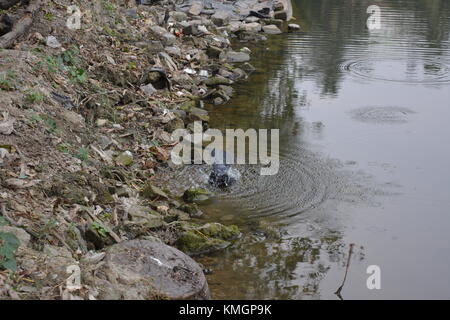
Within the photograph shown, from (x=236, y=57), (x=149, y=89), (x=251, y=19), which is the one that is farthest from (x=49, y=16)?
(x=251, y=19)

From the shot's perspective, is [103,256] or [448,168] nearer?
[103,256]

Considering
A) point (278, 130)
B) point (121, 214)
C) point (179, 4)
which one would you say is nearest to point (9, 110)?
point (121, 214)

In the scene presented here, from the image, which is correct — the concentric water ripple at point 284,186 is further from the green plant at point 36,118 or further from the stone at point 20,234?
the stone at point 20,234

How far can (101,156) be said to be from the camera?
7.86 m

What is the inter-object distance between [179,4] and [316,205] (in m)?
12.4

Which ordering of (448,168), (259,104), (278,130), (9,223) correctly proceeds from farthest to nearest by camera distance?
(259,104)
(278,130)
(448,168)
(9,223)

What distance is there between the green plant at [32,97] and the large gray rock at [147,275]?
9.39 ft

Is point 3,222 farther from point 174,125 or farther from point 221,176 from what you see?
point 174,125

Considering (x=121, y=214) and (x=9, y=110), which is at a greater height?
(x=9, y=110)

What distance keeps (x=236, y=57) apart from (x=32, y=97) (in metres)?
7.94
